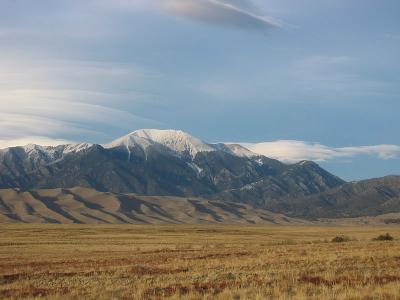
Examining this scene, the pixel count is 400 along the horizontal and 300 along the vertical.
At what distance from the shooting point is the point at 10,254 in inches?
2216

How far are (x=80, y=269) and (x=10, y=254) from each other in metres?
20.0

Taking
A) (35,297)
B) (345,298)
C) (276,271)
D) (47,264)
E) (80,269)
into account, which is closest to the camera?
(345,298)

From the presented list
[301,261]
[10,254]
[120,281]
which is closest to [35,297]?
[120,281]

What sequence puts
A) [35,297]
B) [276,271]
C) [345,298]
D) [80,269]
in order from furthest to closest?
[80,269] → [276,271] → [35,297] → [345,298]

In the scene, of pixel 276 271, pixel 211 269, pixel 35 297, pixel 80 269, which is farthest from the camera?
pixel 80 269

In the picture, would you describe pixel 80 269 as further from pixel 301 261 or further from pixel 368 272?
pixel 368 272

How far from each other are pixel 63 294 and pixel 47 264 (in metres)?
19.1

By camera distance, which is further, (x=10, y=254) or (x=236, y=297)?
(x=10, y=254)

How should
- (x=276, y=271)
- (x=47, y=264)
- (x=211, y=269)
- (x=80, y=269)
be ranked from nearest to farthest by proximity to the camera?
1. (x=276, y=271)
2. (x=211, y=269)
3. (x=80, y=269)
4. (x=47, y=264)

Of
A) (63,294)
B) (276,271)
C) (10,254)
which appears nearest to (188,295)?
(63,294)

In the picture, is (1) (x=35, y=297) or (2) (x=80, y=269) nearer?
(1) (x=35, y=297)

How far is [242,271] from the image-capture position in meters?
34.1

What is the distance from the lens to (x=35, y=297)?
25.3 meters

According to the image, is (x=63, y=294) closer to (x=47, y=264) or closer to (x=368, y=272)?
(x=368, y=272)
